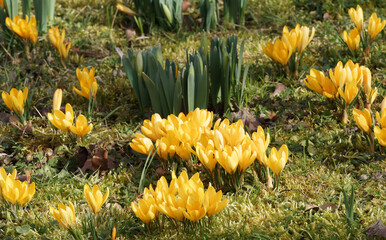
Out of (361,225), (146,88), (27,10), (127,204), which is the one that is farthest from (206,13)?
(361,225)

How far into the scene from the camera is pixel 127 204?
8.15ft

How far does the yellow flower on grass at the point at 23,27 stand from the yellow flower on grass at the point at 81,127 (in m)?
1.19

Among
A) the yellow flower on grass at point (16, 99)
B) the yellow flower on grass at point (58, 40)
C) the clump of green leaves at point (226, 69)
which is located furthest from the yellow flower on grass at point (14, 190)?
the yellow flower on grass at point (58, 40)

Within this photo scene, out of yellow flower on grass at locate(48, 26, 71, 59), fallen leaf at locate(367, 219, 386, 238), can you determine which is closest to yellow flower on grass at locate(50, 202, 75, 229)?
fallen leaf at locate(367, 219, 386, 238)

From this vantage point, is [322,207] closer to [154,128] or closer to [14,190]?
[154,128]

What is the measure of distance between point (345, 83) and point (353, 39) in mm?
680

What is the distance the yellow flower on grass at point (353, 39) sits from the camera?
10.9 ft

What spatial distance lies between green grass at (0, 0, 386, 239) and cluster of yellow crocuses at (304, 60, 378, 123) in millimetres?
204

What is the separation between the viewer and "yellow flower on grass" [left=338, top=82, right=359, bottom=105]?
270cm

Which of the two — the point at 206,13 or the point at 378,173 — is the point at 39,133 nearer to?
the point at 206,13

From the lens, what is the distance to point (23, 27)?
349cm

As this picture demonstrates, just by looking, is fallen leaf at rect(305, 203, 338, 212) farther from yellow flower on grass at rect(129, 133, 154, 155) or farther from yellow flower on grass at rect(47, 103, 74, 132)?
yellow flower on grass at rect(47, 103, 74, 132)

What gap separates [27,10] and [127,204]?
7.03ft

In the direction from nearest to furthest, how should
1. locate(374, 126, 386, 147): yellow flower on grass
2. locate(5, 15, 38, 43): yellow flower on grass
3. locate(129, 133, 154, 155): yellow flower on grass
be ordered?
locate(374, 126, 386, 147): yellow flower on grass → locate(129, 133, 154, 155): yellow flower on grass → locate(5, 15, 38, 43): yellow flower on grass
